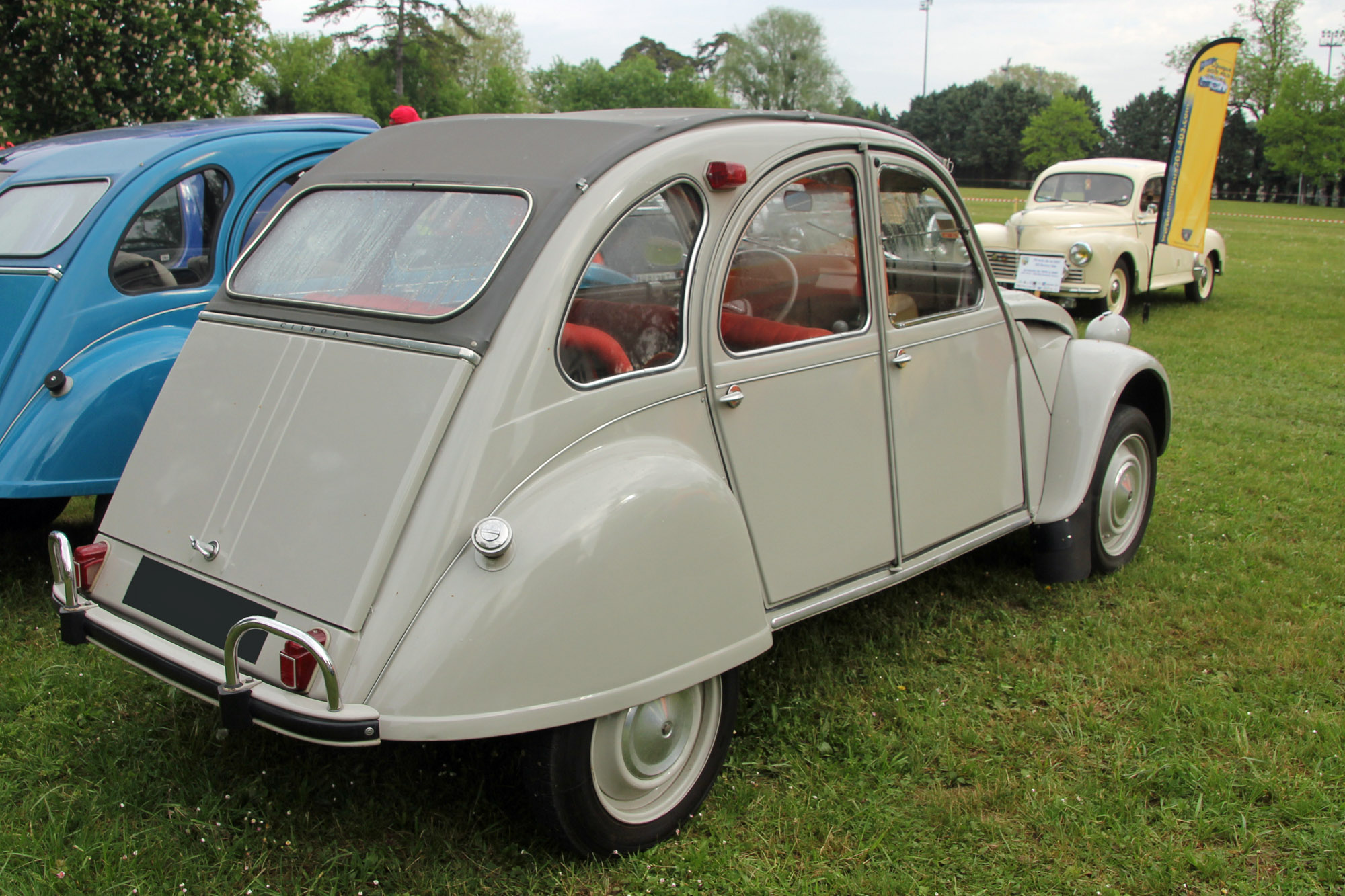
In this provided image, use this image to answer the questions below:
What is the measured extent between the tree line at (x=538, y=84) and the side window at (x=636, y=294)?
12.1 m

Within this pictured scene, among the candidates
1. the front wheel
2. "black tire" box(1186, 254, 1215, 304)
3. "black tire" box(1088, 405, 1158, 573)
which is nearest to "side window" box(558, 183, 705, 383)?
"black tire" box(1088, 405, 1158, 573)

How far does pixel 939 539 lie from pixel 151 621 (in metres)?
2.52

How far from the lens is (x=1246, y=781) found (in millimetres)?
3158

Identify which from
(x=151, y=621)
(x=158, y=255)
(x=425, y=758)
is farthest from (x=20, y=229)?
(x=425, y=758)

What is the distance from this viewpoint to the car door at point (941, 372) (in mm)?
3453

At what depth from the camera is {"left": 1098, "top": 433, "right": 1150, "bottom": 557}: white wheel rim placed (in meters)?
4.48

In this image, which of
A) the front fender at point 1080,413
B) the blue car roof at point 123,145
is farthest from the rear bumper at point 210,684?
the front fender at point 1080,413

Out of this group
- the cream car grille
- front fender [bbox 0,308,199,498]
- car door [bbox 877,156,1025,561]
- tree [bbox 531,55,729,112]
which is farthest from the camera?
tree [bbox 531,55,729,112]

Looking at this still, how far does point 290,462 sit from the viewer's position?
263cm

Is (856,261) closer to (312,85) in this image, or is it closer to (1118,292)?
(1118,292)

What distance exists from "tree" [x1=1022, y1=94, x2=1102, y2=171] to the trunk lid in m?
68.7

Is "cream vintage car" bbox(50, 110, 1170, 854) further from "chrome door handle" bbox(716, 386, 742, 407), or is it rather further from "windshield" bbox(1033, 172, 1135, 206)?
"windshield" bbox(1033, 172, 1135, 206)

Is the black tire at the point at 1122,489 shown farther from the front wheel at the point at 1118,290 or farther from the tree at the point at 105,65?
the tree at the point at 105,65

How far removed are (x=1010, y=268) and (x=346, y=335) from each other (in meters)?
11.0
